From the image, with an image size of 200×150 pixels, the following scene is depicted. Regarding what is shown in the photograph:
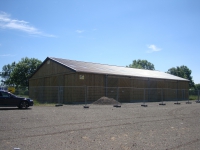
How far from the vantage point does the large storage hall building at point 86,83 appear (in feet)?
83.8

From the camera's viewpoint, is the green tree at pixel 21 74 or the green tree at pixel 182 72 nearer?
the green tree at pixel 21 74

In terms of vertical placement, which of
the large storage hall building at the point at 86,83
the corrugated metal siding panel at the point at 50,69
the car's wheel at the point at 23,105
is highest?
the corrugated metal siding panel at the point at 50,69

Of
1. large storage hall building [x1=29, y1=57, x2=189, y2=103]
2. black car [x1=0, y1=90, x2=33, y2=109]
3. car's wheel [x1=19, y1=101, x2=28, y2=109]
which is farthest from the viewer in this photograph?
large storage hall building [x1=29, y1=57, x2=189, y2=103]

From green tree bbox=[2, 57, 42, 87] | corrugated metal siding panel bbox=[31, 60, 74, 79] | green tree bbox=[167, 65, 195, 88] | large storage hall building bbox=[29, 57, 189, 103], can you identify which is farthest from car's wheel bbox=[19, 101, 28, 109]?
green tree bbox=[167, 65, 195, 88]

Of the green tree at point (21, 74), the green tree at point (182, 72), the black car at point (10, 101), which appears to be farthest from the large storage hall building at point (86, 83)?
the green tree at point (182, 72)

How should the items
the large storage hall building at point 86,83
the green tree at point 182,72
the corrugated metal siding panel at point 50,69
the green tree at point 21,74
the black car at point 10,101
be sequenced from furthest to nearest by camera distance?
1. the green tree at point 182,72
2. the green tree at point 21,74
3. the corrugated metal siding panel at point 50,69
4. the large storage hall building at point 86,83
5. the black car at point 10,101

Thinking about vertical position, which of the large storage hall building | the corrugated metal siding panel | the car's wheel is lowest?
the car's wheel

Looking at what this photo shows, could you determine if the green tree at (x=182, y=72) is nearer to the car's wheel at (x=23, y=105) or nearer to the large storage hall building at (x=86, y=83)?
the large storage hall building at (x=86, y=83)

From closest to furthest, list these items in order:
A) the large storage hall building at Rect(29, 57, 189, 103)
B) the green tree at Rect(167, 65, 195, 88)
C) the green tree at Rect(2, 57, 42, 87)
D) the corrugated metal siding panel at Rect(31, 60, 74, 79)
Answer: the large storage hall building at Rect(29, 57, 189, 103), the corrugated metal siding panel at Rect(31, 60, 74, 79), the green tree at Rect(2, 57, 42, 87), the green tree at Rect(167, 65, 195, 88)

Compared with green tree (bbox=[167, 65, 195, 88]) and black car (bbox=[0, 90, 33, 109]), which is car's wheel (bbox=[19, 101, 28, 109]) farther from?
green tree (bbox=[167, 65, 195, 88])

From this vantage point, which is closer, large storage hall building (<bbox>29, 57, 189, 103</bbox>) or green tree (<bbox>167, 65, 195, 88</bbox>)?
large storage hall building (<bbox>29, 57, 189, 103</bbox>)

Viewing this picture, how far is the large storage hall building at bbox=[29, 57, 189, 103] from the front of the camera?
2555 centimetres

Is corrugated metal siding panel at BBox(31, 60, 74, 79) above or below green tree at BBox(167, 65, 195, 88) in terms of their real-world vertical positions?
below

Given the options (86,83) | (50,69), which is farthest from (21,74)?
(86,83)
